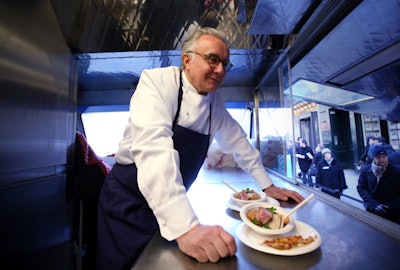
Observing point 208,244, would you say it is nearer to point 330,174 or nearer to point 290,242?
point 290,242

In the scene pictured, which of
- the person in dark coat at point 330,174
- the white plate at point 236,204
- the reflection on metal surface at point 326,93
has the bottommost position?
the person in dark coat at point 330,174

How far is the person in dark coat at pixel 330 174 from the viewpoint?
121 inches

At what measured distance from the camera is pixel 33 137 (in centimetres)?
93

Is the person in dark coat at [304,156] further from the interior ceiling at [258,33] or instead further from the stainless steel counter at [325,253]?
the stainless steel counter at [325,253]

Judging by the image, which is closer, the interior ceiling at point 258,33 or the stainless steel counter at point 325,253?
the stainless steel counter at point 325,253

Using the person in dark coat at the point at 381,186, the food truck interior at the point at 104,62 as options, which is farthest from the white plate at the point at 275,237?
the person in dark coat at the point at 381,186

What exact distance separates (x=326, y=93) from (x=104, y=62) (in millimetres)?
2435

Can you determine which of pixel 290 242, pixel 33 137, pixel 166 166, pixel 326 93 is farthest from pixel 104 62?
pixel 326 93

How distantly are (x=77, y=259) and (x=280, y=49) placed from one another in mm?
2076

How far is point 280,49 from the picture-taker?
4.39ft

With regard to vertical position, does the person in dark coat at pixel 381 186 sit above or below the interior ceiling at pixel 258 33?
below

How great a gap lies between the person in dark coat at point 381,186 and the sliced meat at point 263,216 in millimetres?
2195

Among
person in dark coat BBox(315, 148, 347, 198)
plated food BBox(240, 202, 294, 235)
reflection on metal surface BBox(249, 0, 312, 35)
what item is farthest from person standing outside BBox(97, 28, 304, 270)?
person in dark coat BBox(315, 148, 347, 198)

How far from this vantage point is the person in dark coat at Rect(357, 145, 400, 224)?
1990mm
